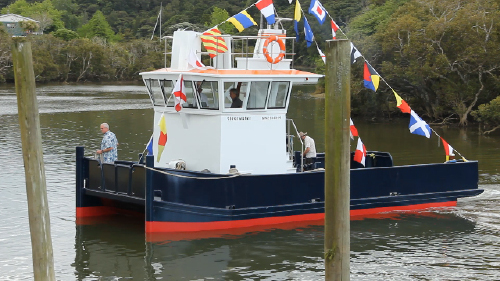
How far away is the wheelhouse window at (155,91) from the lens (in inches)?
653

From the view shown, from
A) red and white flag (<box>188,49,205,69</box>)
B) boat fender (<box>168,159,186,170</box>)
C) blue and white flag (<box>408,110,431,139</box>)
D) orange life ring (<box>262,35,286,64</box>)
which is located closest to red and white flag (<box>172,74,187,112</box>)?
red and white flag (<box>188,49,205,69</box>)

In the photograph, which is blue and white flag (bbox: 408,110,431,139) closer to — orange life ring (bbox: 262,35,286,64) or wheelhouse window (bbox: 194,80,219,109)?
orange life ring (bbox: 262,35,286,64)

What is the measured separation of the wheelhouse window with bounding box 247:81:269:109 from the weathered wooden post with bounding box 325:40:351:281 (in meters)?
7.14

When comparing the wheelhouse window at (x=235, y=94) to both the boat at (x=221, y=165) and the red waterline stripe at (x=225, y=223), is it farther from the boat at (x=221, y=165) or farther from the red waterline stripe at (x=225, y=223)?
the red waterline stripe at (x=225, y=223)

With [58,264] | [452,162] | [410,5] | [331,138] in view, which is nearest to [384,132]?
[410,5]

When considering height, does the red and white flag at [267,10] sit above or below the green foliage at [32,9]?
below

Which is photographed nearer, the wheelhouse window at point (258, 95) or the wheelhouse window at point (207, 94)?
the wheelhouse window at point (207, 94)

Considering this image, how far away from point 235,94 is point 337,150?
23.6ft

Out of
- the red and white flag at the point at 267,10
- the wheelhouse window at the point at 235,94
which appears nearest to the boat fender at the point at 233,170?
the wheelhouse window at the point at 235,94

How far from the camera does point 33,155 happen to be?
8867 millimetres

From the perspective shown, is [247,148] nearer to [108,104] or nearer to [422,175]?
[422,175]

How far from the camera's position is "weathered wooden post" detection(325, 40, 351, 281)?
8.92 metres

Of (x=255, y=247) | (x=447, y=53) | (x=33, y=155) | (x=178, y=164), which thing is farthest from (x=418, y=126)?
(x=447, y=53)

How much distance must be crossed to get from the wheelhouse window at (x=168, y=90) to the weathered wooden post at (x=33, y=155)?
747cm
